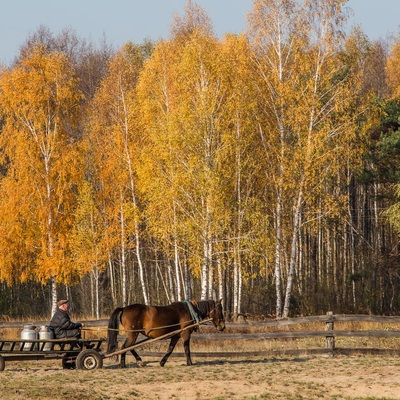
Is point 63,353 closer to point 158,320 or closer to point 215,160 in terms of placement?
point 158,320

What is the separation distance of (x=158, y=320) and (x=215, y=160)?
→ 12.6 metres

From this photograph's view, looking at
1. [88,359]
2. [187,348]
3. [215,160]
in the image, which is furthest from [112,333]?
[215,160]

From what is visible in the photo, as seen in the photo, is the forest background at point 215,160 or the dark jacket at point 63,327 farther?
the forest background at point 215,160

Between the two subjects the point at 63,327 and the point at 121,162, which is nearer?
the point at 63,327

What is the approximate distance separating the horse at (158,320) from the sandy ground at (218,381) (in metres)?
0.60

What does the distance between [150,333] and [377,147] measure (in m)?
20.7

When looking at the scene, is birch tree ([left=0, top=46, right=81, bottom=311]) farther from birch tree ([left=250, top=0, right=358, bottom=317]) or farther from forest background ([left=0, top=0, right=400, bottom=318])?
birch tree ([left=250, top=0, right=358, bottom=317])

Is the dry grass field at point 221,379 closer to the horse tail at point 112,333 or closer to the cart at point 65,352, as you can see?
the cart at point 65,352

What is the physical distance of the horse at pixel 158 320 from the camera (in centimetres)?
1962

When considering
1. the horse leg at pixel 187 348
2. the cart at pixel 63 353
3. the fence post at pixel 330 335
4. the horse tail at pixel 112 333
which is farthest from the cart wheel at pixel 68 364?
the fence post at pixel 330 335

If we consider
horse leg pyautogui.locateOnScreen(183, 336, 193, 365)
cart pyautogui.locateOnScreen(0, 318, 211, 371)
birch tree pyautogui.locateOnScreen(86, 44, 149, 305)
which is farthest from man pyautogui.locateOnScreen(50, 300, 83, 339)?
birch tree pyautogui.locateOnScreen(86, 44, 149, 305)

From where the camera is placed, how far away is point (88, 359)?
63.1 ft

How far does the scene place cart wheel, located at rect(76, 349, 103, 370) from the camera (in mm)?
19078

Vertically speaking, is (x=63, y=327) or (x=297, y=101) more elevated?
(x=297, y=101)
